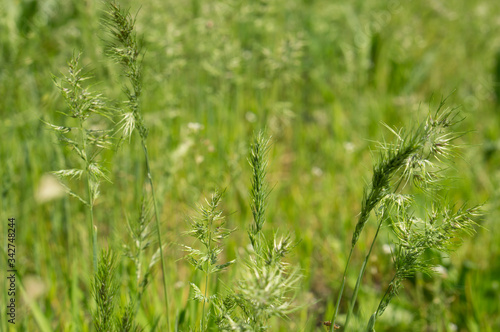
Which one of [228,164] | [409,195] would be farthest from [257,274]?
[228,164]

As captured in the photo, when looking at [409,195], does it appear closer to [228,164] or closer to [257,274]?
[257,274]

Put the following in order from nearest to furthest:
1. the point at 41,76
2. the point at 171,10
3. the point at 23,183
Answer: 1. the point at 23,183
2. the point at 41,76
3. the point at 171,10

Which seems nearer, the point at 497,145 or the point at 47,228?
the point at 47,228

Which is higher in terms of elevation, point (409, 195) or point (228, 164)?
point (409, 195)

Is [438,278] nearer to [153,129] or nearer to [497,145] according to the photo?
[497,145]

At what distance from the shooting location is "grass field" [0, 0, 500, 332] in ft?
5.26

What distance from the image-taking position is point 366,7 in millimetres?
3531

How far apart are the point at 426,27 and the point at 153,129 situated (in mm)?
3281

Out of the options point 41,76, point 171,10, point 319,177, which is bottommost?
point 319,177

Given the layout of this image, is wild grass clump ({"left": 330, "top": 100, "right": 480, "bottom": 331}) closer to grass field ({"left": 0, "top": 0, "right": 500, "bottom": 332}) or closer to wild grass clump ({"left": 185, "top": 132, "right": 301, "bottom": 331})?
wild grass clump ({"left": 185, "top": 132, "right": 301, "bottom": 331})

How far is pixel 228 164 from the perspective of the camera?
1.85 meters

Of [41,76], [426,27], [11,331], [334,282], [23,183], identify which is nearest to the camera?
[11,331]

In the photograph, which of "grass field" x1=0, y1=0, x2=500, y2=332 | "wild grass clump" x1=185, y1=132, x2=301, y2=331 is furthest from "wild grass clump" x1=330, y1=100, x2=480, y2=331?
"grass field" x1=0, y1=0, x2=500, y2=332

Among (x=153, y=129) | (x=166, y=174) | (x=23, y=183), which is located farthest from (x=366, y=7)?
(x=23, y=183)
